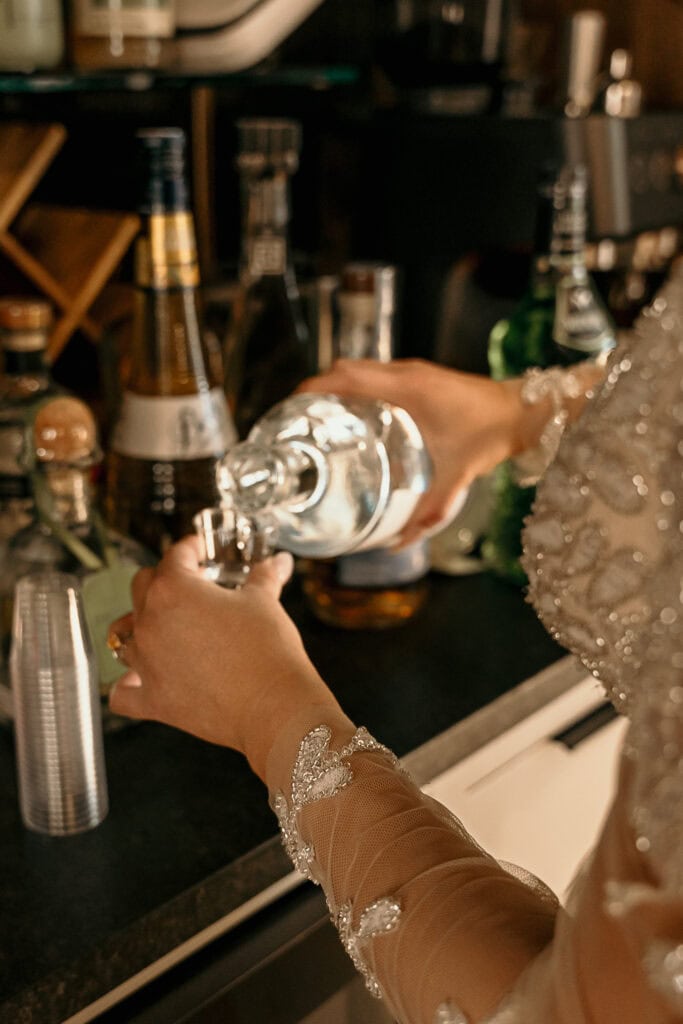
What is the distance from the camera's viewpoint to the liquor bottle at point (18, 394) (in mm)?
644

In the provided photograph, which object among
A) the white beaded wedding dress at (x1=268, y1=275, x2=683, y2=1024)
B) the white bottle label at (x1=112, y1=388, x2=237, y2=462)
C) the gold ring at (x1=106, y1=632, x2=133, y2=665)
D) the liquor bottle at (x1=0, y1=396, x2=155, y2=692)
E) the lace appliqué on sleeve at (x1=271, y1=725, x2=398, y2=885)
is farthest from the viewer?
the white bottle label at (x1=112, y1=388, x2=237, y2=462)

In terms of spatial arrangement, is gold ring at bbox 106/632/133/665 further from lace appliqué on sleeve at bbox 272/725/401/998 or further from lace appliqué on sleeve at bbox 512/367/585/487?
lace appliqué on sleeve at bbox 512/367/585/487

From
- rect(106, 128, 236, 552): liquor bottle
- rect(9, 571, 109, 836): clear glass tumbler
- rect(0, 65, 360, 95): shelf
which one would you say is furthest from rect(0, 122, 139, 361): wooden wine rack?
rect(9, 571, 109, 836): clear glass tumbler

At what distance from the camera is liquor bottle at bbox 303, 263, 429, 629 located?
30.8 inches

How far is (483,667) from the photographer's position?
766mm

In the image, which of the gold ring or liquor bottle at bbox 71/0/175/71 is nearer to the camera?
the gold ring

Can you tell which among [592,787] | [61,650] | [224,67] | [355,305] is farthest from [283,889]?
[224,67]

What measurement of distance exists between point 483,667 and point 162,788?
0.84 ft

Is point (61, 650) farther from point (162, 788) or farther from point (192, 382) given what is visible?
point (192, 382)

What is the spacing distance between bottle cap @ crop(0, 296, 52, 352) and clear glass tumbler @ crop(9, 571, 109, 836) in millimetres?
181

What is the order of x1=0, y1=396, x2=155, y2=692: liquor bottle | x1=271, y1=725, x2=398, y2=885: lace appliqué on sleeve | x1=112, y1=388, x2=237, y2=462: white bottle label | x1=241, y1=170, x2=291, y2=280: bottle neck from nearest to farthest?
x1=271, y1=725, x2=398, y2=885: lace appliqué on sleeve
x1=0, y1=396, x2=155, y2=692: liquor bottle
x1=112, y1=388, x2=237, y2=462: white bottle label
x1=241, y1=170, x2=291, y2=280: bottle neck

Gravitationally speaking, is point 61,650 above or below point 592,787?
above

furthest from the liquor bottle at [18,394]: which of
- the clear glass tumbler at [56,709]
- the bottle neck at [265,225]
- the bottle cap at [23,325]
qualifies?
the bottle neck at [265,225]

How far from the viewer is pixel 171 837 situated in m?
0.58
